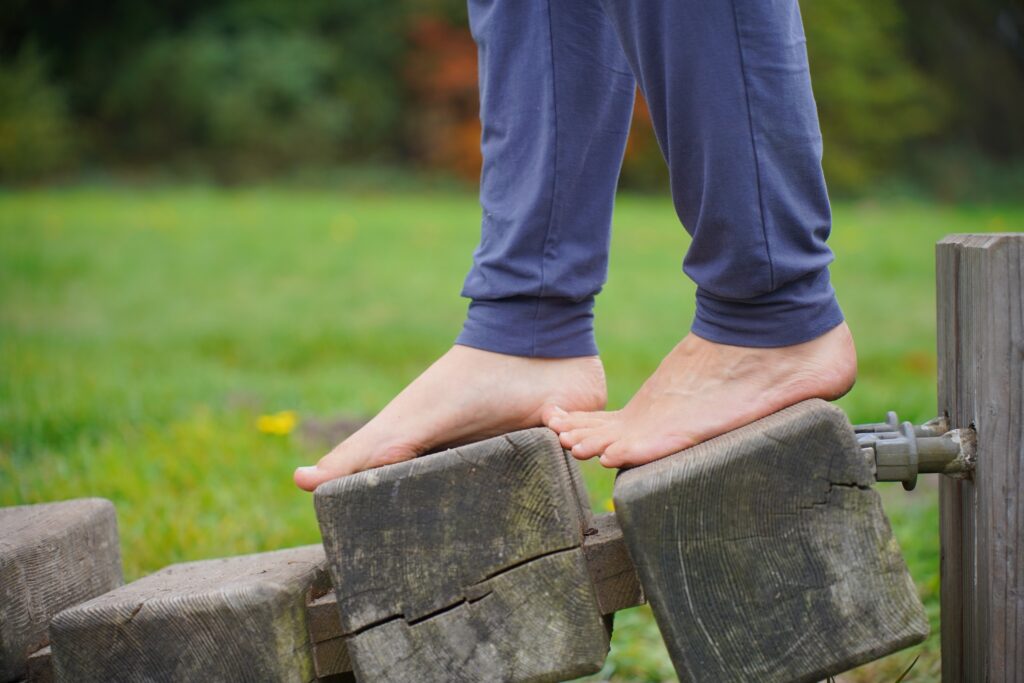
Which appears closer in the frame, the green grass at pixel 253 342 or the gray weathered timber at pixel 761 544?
the gray weathered timber at pixel 761 544

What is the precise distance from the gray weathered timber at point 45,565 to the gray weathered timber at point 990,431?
1034mm

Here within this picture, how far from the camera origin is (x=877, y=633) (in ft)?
2.88

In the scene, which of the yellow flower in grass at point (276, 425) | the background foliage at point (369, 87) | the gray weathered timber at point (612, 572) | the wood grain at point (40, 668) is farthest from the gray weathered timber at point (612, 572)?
the background foliage at point (369, 87)

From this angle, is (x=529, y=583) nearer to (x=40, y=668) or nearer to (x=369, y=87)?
(x=40, y=668)

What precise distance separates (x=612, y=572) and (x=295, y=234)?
5.93 meters

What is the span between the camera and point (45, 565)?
115 centimetres

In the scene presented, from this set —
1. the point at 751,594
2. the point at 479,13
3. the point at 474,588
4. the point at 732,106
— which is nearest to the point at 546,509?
the point at 474,588

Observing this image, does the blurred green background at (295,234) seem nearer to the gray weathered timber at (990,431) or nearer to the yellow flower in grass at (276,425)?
the yellow flower in grass at (276,425)

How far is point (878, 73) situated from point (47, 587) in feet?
60.0

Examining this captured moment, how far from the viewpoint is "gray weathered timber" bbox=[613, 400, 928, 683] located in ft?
2.92

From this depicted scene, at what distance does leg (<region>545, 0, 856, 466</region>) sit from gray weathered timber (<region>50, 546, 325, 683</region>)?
35 cm

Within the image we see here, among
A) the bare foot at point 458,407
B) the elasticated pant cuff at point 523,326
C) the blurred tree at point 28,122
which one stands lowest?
the bare foot at point 458,407

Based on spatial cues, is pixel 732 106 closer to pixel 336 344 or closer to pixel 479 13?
pixel 479 13

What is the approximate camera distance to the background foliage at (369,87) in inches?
628
